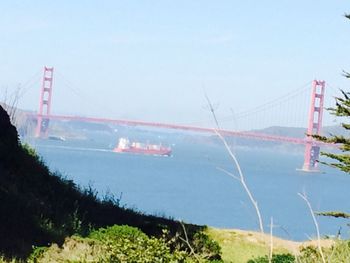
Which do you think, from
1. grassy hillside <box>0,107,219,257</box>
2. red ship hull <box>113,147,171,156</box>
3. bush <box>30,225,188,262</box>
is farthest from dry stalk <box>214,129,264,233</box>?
red ship hull <box>113,147,171,156</box>

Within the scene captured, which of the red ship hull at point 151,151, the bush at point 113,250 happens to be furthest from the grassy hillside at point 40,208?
the red ship hull at point 151,151

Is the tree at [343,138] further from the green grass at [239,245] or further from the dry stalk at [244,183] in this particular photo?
the dry stalk at [244,183]

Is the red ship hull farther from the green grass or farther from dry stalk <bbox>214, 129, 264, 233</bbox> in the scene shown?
dry stalk <bbox>214, 129, 264, 233</bbox>

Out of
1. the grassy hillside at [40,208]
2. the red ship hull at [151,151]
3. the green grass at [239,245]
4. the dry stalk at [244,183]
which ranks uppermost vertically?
the dry stalk at [244,183]

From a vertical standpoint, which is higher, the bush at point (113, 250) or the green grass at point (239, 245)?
the bush at point (113, 250)

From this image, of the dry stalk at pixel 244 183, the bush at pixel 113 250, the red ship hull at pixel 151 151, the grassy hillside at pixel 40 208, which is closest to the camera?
the dry stalk at pixel 244 183

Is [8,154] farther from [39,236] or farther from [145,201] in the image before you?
[145,201]

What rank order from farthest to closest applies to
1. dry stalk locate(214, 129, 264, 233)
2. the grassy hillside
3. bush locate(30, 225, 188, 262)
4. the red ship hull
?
1. the red ship hull
2. the grassy hillside
3. bush locate(30, 225, 188, 262)
4. dry stalk locate(214, 129, 264, 233)

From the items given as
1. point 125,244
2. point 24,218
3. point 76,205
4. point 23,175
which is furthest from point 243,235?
point 125,244
